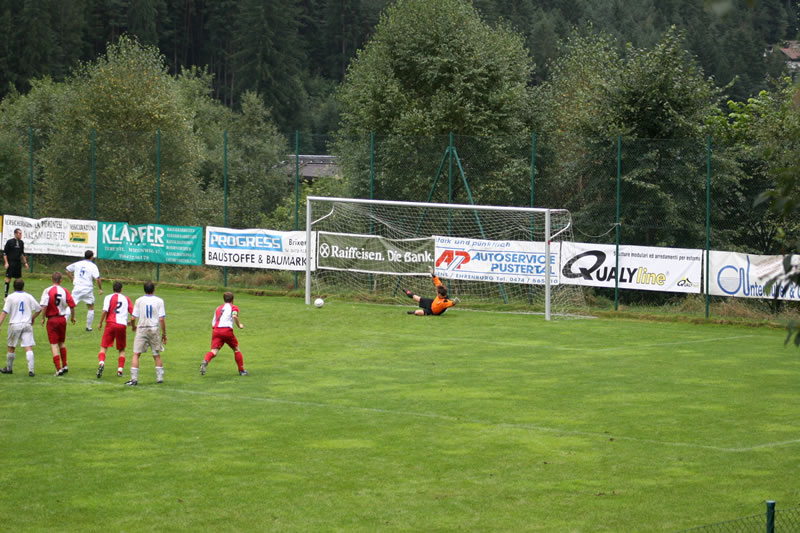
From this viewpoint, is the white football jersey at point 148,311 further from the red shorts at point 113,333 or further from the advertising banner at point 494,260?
the advertising banner at point 494,260

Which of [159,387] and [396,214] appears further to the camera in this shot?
[396,214]

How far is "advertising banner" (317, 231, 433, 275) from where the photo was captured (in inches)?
1216

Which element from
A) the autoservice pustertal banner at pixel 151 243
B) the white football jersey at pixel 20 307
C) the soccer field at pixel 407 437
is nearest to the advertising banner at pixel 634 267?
the soccer field at pixel 407 437

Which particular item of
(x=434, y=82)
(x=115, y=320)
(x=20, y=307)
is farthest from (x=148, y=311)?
(x=434, y=82)

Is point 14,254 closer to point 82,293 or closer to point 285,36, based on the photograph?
point 82,293

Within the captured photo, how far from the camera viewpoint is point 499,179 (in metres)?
32.7

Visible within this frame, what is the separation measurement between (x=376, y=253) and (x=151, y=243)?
882cm

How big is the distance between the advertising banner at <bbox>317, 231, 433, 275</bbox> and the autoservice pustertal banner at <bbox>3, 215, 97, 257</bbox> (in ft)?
31.9

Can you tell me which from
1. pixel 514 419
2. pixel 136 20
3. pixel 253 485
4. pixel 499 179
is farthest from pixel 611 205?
pixel 136 20

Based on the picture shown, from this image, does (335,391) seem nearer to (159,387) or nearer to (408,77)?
(159,387)

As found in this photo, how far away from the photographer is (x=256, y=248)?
33688 mm

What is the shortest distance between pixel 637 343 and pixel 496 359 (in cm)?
418

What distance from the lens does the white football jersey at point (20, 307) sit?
18.4 metres

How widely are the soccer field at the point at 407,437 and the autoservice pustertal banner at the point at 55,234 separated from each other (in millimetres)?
13620
